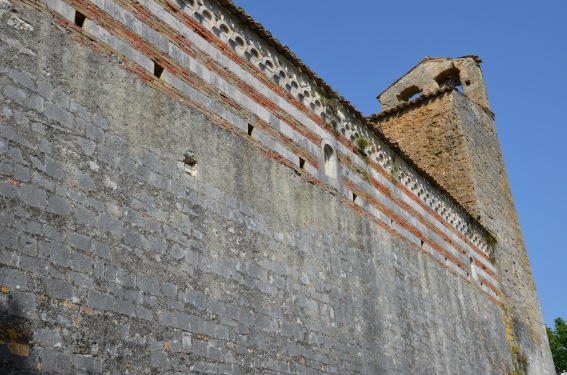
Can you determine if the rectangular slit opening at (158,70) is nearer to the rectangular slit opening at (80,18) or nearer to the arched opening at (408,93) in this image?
the rectangular slit opening at (80,18)

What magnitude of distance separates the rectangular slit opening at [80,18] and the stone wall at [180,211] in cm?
1

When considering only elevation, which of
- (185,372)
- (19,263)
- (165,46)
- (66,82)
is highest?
(165,46)

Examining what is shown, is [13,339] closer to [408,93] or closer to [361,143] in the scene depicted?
[361,143]

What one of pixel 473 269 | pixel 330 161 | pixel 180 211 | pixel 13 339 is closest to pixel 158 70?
pixel 180 211

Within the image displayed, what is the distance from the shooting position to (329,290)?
23.8 ft

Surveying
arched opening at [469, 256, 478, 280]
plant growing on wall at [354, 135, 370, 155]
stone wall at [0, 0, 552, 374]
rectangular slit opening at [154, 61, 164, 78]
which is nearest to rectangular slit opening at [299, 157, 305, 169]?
stone wall at [0, 0, 552, 374]

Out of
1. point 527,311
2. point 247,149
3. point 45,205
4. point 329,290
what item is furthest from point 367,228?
point 527,311

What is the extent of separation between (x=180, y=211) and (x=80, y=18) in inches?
74.5

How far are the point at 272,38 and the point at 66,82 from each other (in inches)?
132

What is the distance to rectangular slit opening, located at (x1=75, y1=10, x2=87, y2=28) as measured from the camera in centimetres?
510

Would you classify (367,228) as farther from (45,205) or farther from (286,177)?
(45,205)

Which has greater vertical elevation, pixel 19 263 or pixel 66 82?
pixel 66 82

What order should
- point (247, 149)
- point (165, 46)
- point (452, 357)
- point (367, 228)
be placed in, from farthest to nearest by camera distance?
point (452, 357) → point (367, 228) → point (247, 149) → point (165, 46)

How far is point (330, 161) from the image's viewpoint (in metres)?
8.48
